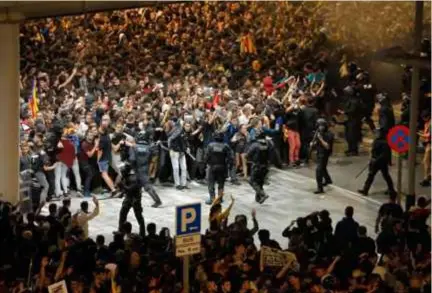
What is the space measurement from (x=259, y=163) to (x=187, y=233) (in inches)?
293

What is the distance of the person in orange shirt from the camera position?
2227 centimetres

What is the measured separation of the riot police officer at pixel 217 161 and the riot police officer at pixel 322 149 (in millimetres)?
1783

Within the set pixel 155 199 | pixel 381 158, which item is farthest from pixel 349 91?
pixel 155 199

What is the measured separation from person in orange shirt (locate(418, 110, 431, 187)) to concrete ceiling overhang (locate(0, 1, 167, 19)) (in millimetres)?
6139

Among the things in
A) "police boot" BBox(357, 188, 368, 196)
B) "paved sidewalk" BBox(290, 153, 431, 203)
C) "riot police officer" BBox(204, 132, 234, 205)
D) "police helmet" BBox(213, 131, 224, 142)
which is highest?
"police helmet" BBox(213, 131, 224, 142)

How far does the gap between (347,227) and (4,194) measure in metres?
7.32

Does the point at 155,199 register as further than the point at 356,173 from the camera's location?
No

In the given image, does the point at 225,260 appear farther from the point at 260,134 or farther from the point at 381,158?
the point at 260,134

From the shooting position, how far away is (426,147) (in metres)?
22.8

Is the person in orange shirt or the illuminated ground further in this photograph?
the person in orange shirt

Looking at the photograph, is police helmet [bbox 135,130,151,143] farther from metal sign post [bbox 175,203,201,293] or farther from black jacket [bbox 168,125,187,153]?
metal sign post [bbox 175,203,201,293]

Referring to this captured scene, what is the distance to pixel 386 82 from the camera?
28.9 m

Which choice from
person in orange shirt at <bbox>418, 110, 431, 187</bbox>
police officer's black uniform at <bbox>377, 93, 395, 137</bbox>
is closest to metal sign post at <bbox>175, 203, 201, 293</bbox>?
person in orange shirt at <bbox>418, 110, 431, 187</bbox>

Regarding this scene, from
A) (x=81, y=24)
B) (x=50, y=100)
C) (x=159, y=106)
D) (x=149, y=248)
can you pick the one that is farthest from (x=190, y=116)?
(x=81, y=24)
